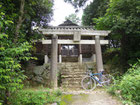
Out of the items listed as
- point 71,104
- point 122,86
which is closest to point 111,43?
point 122,86

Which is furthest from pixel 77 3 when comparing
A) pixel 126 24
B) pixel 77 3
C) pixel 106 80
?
pixel 106 80

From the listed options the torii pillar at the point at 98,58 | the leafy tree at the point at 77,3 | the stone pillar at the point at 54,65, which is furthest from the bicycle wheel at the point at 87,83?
the leafy tree at the point at 77,3

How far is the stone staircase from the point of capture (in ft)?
20.0

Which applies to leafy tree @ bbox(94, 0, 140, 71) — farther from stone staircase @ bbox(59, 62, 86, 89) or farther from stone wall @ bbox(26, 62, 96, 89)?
stone staircase @ bbox(59, 62, 86, 89)

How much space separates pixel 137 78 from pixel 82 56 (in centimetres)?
830

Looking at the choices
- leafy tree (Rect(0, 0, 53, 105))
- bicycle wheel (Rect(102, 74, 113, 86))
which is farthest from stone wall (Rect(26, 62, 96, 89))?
leafy tree (Rect(0, 0, 53, 105))

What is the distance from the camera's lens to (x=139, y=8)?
5.05m

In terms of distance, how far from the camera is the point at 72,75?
6613 millimetres

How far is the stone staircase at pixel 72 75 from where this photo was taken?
20.0 feet

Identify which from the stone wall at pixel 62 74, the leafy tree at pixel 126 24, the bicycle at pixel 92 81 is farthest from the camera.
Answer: the stone wall at pixel 62 74

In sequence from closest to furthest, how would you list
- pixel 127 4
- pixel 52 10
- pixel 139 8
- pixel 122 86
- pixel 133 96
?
pixel 133 96 → pixel 122 86 → pixel 139 8 → pixel 127 4 → pixel 52 10

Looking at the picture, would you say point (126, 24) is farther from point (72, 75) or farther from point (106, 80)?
point (72, 75)

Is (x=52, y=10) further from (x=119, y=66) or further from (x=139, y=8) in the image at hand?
(x=119, y=66)

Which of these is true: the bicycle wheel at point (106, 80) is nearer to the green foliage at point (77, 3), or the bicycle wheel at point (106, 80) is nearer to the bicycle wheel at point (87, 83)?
the bicycle wheel at point (87, 83)
